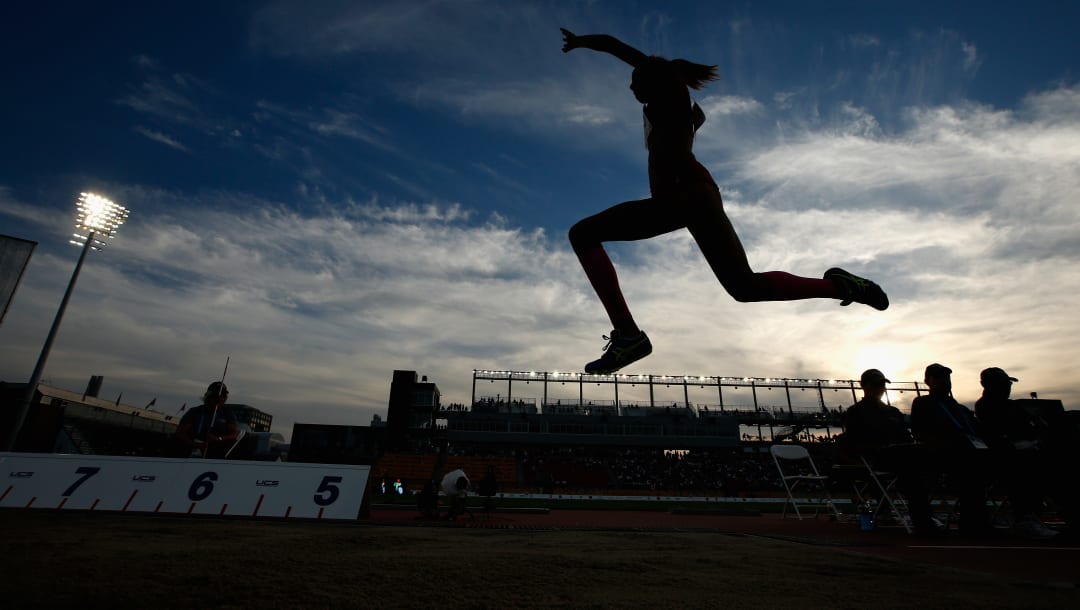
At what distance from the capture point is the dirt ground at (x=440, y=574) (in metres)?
1.87

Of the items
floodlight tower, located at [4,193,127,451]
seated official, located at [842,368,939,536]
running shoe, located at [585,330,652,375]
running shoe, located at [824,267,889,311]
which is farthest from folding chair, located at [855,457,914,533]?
floodlight tower, located at [4,193,127,451]

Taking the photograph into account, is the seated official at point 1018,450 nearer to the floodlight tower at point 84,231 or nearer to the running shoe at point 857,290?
the running shoe at point 857,290

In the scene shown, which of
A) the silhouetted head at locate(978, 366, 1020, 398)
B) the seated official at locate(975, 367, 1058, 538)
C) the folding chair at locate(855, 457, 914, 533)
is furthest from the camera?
the folding chair at locate(855, 457, 914, 533)

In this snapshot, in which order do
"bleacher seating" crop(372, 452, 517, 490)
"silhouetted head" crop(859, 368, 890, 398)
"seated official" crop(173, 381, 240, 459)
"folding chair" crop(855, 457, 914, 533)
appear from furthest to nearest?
"bleacher seating" crop(372, 452, 517, 490) < "seated official" crop(173, 381, 240, 459) < "silhouetted head" crop(859, 368, 890, 398) < "folding chair" crop(855, 457, 914, 533)

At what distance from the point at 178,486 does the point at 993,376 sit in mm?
9645

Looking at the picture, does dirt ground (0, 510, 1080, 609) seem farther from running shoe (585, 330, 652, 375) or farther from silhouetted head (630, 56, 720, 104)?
silhouetted head (630, 56, 720, 104)

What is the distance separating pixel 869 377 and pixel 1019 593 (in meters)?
5.09

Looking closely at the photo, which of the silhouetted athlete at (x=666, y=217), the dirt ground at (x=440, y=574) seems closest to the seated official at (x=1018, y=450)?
the dirt ground at (x=440, y=574)

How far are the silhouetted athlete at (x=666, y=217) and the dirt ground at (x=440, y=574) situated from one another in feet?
4.63

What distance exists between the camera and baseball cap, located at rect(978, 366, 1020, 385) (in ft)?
18.7

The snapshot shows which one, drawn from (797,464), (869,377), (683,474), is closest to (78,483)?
(869,377)

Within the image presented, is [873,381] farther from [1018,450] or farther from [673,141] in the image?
[673,141]

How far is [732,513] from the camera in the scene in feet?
48.1

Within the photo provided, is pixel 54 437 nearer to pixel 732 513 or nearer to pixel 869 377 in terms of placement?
pixel 732 513
